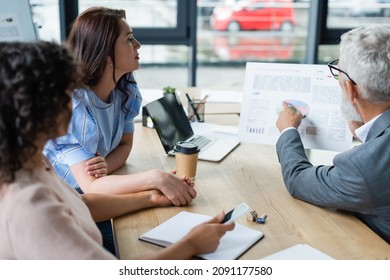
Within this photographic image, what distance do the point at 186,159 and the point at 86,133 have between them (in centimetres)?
32

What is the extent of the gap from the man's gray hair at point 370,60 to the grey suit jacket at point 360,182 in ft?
0.25

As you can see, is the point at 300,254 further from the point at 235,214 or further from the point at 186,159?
the point at 186,159

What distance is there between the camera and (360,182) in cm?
125

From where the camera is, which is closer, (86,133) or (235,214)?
(235,214)

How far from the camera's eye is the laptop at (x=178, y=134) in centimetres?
176

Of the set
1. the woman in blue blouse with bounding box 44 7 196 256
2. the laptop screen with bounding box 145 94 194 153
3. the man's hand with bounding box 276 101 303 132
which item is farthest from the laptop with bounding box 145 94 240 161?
the man's hand with bounding box 276 101 303 132

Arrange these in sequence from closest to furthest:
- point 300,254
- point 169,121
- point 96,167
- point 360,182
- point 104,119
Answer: point 300,254
point 360,182
point 96,167
point 104,119
point 169,121

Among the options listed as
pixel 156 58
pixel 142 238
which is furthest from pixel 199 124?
pixel 156 58

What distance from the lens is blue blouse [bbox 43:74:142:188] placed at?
1.49 m

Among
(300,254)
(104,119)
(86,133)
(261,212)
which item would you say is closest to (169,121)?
(104,119)

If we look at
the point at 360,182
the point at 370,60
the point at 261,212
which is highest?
the point at 370,60

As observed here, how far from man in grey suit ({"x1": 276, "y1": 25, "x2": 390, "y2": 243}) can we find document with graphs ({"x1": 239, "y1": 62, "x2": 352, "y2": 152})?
23 centimetres

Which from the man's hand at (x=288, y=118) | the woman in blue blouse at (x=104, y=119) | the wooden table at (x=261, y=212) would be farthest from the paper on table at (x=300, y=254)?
the man's hand at (x=288, y=118)

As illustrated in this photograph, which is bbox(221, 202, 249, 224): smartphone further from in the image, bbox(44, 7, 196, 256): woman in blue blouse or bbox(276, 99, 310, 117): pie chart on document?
bbox(276, 99, 310, 117): pie chart on document
